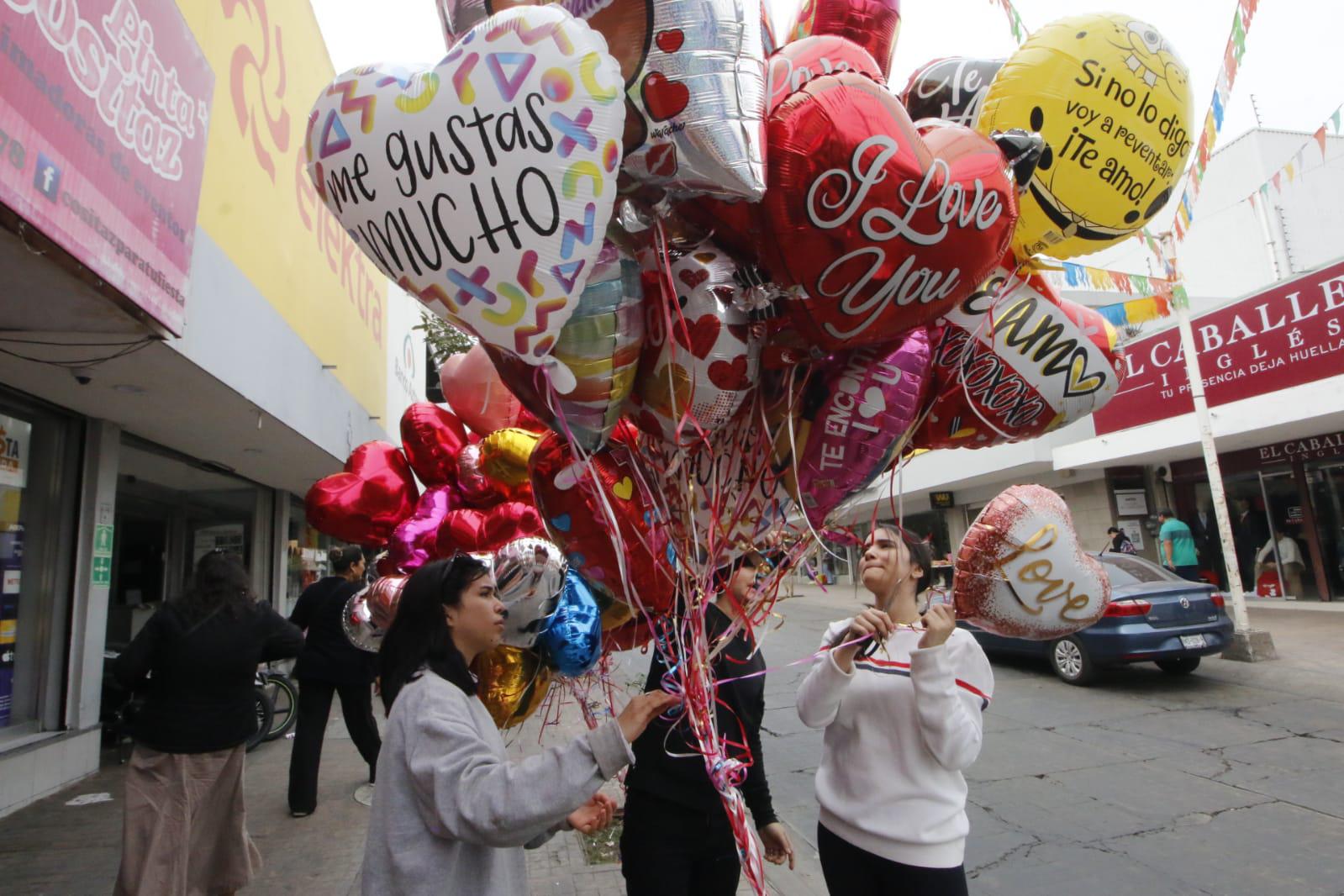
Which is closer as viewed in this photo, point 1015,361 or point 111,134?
point 1015,361

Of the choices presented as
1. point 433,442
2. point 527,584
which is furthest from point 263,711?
point 527,584

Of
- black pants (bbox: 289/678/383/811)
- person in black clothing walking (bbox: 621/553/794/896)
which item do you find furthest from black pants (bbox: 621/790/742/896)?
black pants (bbox: 289/678/383/811)

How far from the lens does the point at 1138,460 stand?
14.5m

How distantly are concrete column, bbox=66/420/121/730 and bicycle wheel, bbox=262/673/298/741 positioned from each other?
151cm

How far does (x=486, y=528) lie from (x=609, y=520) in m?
1.21

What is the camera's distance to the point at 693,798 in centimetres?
218

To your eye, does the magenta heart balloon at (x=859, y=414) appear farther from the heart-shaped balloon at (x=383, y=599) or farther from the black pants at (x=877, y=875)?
the heart-shaped balloon at (x=383, y=599)

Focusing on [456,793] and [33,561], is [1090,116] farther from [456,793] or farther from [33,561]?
[33,561]

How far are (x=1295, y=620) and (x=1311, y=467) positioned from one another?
10.1ft

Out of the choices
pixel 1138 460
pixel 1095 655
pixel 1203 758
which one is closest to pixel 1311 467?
pixel 1138 460

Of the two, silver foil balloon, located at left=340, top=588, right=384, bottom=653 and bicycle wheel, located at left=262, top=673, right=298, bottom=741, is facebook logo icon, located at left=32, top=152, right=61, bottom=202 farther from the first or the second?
bicycle wheel, located at left=262, top=673, right=298, bottom=741

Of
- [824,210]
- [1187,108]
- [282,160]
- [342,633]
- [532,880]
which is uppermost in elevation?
[282,160]

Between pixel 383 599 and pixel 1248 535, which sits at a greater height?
pixel 1248 535

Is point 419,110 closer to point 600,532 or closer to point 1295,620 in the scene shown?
point 600,532
